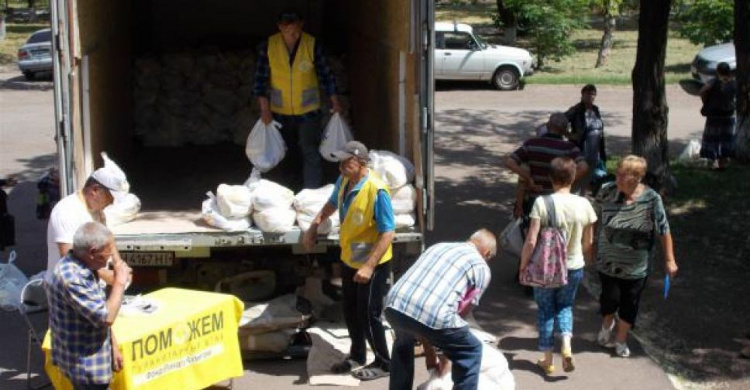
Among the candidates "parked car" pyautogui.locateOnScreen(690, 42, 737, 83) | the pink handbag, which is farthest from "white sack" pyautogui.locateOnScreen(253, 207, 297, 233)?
"parked car" pyautogui.locateOnScreen(690, 42, 737, 83)

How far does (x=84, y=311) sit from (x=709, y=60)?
1800 cm

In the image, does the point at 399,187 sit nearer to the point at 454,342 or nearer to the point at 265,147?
the point at 265,147

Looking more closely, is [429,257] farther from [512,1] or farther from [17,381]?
[512,1]

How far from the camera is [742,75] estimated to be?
542 inches

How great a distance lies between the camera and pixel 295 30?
8.54 meters

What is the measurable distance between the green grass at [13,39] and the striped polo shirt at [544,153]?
22.9 m

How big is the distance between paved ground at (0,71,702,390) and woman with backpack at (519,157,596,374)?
30 centimetres

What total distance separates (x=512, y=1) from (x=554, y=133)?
17.8 meters

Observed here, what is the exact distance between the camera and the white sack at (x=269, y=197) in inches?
289

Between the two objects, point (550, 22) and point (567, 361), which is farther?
point (550, 22)

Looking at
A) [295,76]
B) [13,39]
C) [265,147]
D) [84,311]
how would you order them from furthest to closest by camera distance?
1. [13,39]
2. [295,76]
3. [265,147]
4. [84,311]

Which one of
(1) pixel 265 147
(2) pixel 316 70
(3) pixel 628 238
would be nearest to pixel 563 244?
(3) pixel 628 238

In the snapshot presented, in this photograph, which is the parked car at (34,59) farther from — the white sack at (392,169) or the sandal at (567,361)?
the sandal at (567,361)

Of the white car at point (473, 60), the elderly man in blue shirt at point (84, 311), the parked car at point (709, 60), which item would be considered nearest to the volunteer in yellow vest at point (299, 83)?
the elderly man in blue shirt at point (84, 311)
